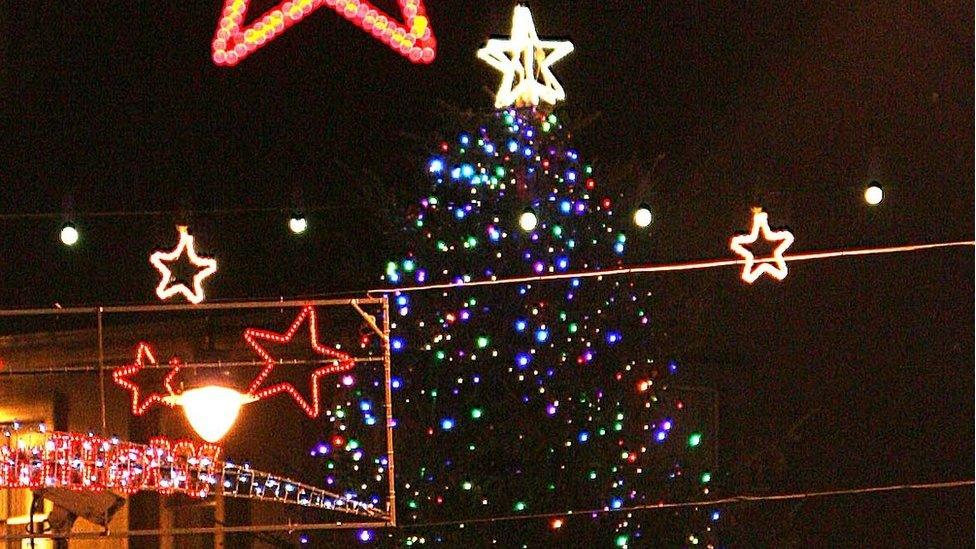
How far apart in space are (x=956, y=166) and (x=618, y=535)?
617cm

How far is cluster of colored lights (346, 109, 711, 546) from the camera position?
11.6 m

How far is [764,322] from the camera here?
1636 centimetres

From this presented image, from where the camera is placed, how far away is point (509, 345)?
457 inches

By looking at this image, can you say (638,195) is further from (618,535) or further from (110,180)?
(110,180)

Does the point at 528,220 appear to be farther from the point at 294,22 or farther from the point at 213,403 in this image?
the point at 213,403

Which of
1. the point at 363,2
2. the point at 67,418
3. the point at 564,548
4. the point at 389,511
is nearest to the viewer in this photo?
the point at 389,511

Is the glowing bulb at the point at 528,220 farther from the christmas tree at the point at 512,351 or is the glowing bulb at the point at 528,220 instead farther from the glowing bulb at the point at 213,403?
the glowing bulb at the point at 213,403

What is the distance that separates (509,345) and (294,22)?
255cm

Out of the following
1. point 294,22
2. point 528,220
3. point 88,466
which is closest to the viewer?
point 88,466

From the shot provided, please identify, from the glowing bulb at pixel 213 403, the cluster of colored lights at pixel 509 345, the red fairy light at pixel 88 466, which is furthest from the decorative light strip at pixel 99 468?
the cluster of colored lights at pixel 509 345

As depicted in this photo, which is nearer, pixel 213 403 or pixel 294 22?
pixel 213 403

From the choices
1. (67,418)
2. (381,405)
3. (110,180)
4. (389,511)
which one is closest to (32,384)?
(67,418)

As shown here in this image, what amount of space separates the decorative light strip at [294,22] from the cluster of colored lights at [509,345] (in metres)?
1.01

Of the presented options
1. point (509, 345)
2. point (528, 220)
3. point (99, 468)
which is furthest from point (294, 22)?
point (99, 468)
